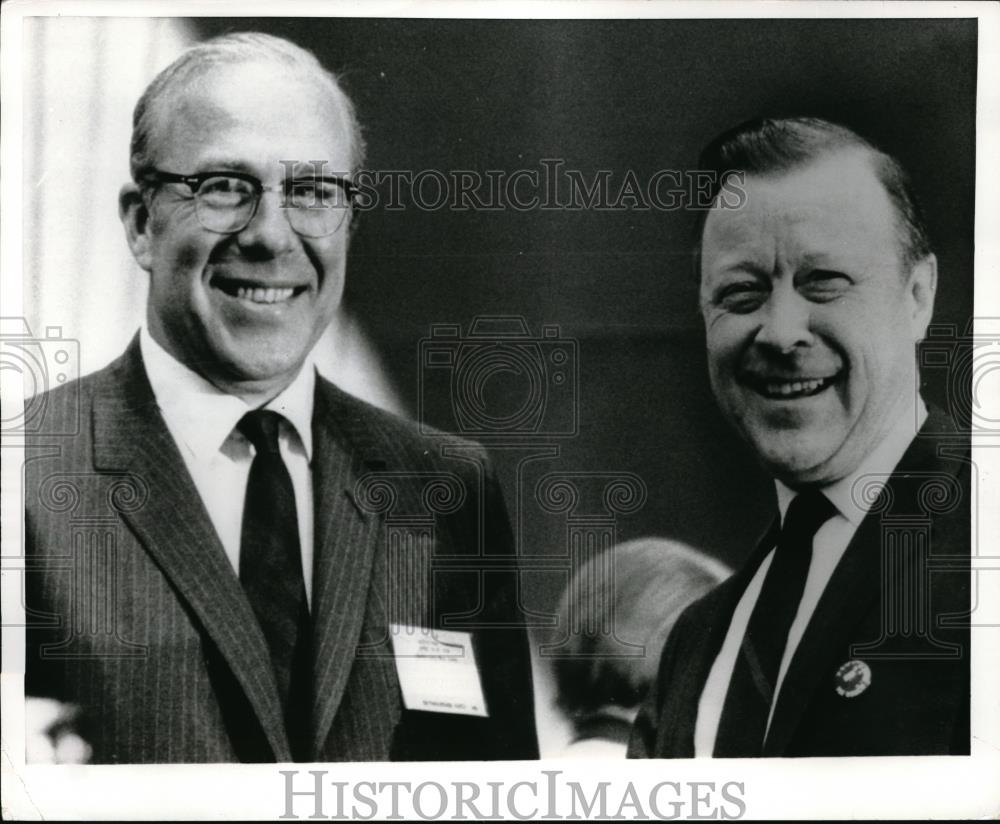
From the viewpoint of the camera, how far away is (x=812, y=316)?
121 inches

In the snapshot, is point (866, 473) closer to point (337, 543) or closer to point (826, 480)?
point (826, 480)

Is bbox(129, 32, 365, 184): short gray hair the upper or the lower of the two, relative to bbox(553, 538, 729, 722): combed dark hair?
upper

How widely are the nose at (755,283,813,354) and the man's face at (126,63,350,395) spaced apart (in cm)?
114

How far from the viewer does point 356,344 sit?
3084 mm

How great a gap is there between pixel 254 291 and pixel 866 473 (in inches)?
67.3

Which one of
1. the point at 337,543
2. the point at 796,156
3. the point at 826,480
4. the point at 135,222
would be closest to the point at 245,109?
the point at 135,222

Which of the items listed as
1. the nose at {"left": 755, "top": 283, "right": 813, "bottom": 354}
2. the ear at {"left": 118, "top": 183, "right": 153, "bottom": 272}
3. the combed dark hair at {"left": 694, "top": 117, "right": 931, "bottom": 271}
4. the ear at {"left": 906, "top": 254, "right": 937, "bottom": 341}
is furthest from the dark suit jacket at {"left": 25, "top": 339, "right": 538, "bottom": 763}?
Result: the ear at {"left": 906, "top": 254, "right": 937, "bottom": 341}

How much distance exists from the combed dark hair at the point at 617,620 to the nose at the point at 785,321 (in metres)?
0.60

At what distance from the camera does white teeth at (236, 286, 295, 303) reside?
9.96ft

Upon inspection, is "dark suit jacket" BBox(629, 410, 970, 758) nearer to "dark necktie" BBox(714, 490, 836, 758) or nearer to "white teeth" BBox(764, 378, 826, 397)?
"dark necktie" BBox(714, 490, 836, 758)

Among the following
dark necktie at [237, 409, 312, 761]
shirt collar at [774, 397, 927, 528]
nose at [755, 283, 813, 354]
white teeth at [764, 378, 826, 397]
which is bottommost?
dark necktie at [237, 409, 312, 761]

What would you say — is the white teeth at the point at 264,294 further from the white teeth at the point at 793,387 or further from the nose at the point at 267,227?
the white teeth at the point at 793,387

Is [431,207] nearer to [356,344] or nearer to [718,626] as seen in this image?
[356,344]

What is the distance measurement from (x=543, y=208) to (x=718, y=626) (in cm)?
122
